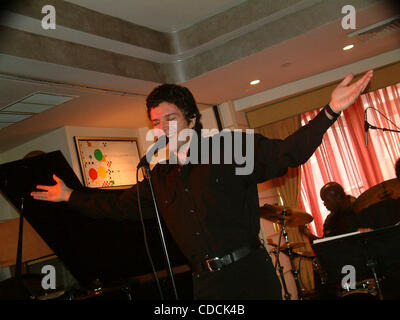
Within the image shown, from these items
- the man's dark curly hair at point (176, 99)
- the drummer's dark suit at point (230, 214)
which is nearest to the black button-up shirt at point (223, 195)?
the drummer's dark suit at point (230, 214)

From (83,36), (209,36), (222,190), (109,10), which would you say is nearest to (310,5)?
(209,36)

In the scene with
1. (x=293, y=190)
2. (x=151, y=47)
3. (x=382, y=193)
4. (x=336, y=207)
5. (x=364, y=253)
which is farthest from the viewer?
(x=293, y=190)

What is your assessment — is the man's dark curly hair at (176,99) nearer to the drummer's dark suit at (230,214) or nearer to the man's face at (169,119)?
the man's face at (169,119)

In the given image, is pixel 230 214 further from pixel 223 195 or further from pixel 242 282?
pixel 242 282

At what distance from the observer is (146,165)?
6.01 ft

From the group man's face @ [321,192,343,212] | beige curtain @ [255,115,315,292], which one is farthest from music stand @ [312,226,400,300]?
beige curtain @ [255,115,315,292]

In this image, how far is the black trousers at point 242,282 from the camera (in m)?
1.67

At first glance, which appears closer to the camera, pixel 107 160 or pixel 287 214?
pixel 287 214

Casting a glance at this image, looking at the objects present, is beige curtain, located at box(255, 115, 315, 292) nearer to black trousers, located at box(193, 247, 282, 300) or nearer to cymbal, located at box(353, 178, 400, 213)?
cymbal, located at box(353, 178, 400, 213)

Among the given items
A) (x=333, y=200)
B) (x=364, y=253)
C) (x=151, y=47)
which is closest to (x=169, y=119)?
(x=364, y=253)

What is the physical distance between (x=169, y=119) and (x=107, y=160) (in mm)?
3961

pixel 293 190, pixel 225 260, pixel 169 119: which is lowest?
pixel 225 260

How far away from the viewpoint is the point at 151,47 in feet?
14.3
